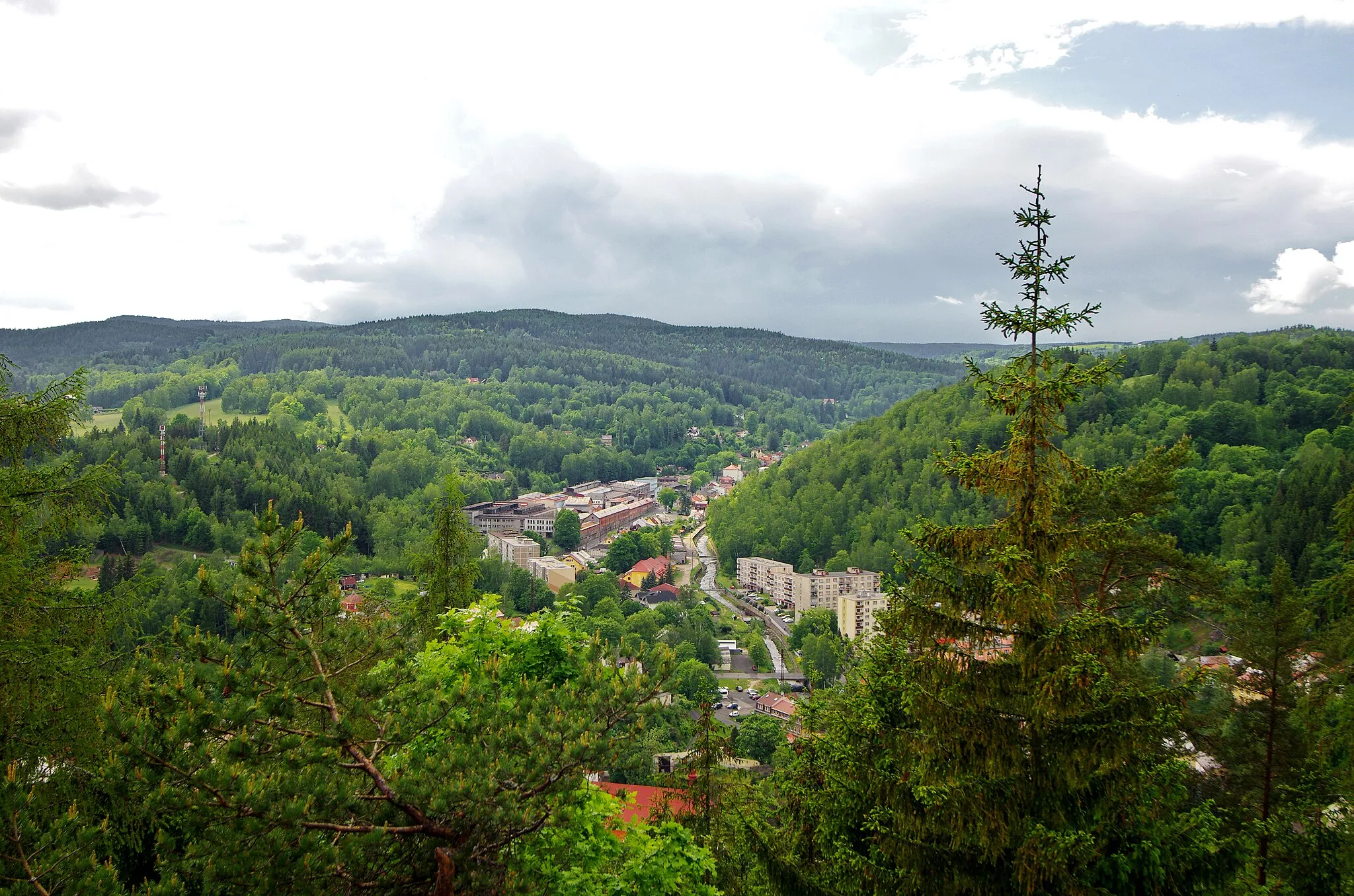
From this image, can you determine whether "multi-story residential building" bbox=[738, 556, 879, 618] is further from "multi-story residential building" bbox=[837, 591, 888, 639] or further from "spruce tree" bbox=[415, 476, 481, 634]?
"spruce tree" bbox=[415, 476, 481, 634]

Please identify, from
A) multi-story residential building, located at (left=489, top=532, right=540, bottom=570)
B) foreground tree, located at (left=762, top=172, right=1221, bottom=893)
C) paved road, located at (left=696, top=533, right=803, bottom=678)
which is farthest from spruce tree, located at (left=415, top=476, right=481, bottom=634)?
multi-story residential building, located at (left=489, top=532, right=540, bottom=570)

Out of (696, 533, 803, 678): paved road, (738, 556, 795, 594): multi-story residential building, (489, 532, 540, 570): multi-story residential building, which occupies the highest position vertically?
(489, 532, 540, 570): multi-story residential building

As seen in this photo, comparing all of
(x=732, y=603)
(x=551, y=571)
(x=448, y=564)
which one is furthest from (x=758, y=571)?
(x=448, y=564)

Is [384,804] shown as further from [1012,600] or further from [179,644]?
[1012,600]

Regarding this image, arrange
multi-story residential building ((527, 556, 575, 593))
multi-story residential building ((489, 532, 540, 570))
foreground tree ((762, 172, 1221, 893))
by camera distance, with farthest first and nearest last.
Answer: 1. multi-story residential building ((489, 532, 540, 570))
2. multi-story residential building ((527, 556, 575, 593))
3. foreground tree ((762, 172, 1221, 893))

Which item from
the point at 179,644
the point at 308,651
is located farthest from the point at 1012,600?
the point at 179,644

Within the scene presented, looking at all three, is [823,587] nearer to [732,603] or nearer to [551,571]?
[732,603]

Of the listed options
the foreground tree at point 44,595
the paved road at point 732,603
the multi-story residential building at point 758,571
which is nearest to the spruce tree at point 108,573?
the foreground tree at point 44,595
